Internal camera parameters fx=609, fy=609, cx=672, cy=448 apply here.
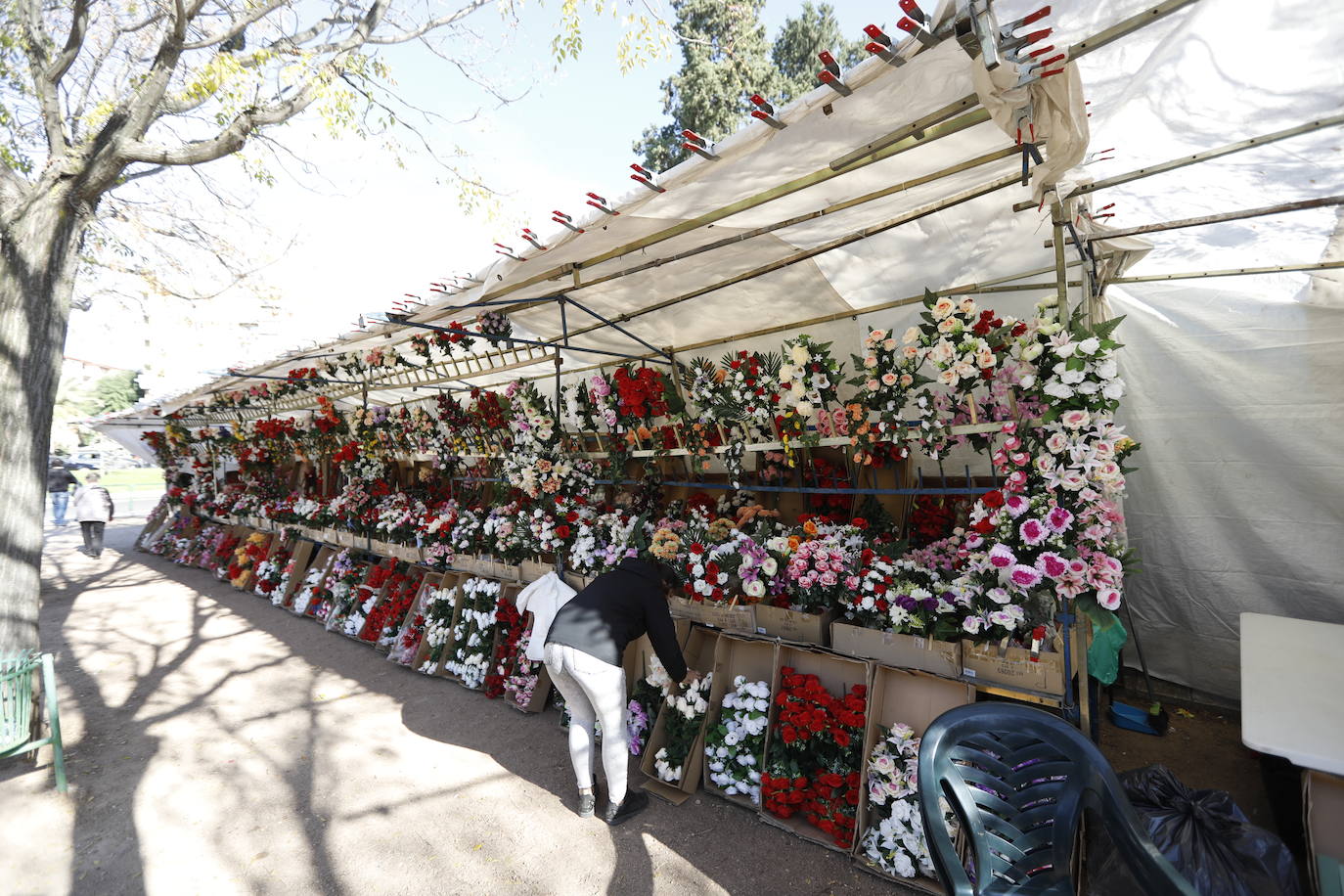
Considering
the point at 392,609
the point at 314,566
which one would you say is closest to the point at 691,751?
the point at 392,609

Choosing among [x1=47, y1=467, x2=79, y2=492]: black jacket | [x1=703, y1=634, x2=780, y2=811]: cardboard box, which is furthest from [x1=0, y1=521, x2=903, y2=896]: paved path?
[x1=47, y1=467, x2=79, y2=492]: black jacket

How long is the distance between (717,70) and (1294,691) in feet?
49.6

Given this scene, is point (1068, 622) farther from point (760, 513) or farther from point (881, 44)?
point (881, 44)

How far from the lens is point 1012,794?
6.48 ft

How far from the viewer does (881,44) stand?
176 cm

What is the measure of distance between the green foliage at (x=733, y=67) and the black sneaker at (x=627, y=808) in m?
13.7

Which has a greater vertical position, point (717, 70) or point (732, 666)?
point (717, 70)

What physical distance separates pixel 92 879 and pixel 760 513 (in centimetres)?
411

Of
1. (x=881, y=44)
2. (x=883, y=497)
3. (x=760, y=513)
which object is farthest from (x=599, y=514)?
(x=881, y=44)

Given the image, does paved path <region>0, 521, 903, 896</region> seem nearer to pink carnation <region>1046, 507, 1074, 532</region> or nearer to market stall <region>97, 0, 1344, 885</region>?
market stall <region>97, 0, 1344, 885</region>

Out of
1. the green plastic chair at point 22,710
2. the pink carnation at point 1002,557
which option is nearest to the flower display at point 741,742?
the pink carnation at point 1002,557

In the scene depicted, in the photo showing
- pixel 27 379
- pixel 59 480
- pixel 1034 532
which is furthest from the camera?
pixel 59 480

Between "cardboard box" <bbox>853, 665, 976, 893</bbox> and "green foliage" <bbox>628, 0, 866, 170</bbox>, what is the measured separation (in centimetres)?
1331

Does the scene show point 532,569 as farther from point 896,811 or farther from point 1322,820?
point 1322,820
